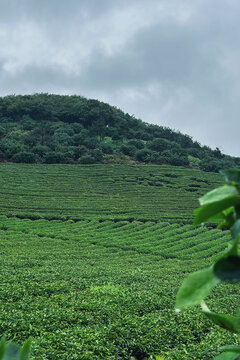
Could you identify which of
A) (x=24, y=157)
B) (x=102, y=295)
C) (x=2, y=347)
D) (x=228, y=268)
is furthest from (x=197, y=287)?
(x=24, y=157)

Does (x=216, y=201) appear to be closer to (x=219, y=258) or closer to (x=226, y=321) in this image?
(x=219, y=258)

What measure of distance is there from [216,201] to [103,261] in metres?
14.1

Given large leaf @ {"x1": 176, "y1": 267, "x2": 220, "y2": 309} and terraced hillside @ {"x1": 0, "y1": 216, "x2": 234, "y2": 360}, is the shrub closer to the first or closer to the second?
terraced hillside @ {"x1": 0, "y1": 216, "x2": 234, "y2": 360}

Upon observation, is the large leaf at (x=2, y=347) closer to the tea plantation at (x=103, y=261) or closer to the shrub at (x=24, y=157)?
the tea plantation at (x=103, y=261)

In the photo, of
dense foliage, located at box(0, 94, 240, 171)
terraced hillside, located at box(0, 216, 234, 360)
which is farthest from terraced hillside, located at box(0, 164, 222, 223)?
terraced hillside, located at box(0, 216, 234, 360)

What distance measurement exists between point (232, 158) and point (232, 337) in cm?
4803

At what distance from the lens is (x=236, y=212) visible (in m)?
0.41

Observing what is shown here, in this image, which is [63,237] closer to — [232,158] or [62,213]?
[62,213]

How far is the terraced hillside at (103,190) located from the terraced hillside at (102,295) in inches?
217

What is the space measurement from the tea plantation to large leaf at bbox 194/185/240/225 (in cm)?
490

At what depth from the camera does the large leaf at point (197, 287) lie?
0.38 metres

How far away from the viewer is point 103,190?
3256cm

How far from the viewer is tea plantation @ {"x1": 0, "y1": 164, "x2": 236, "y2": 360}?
561 centimetres

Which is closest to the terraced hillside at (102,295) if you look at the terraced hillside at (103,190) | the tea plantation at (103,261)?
the tea plantation at (103,261)
